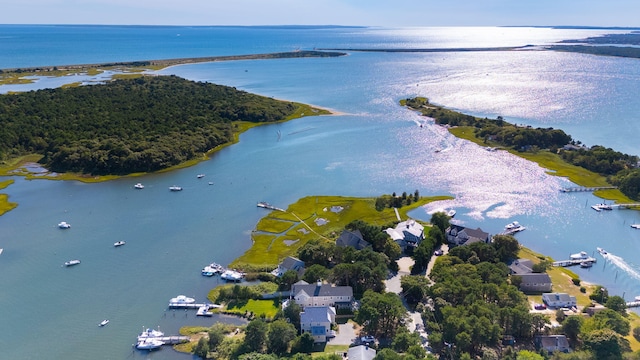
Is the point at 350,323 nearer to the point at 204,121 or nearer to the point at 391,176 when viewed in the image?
the point at 391,176

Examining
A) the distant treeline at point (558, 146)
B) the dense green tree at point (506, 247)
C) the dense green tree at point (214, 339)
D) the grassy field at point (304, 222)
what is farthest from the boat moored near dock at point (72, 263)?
the distant treeline at point (558, 146)

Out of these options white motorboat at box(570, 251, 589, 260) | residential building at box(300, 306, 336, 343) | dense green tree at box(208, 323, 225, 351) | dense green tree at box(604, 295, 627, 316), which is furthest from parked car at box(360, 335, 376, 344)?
white motorboat at box(570, 251, 589, 260)

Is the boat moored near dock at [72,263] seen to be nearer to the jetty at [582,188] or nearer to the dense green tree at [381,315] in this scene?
the dense green tree at [381,315]

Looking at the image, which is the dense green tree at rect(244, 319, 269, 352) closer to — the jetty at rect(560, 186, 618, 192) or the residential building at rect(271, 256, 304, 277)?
the residential building at rect(271, 256, 304, 277)

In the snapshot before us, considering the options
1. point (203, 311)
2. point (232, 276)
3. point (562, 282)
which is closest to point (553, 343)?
point (562, 282)

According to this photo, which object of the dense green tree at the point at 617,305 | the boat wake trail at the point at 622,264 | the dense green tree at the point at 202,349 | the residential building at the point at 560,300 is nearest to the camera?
the dense green tree at the point at 202,349

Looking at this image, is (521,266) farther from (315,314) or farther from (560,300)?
(315,314)
